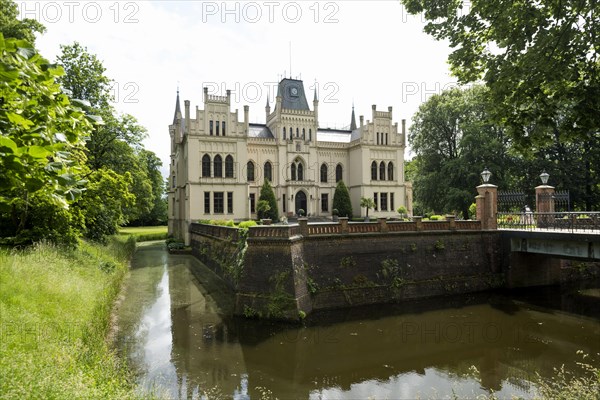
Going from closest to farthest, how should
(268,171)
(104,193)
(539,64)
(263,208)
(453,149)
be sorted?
(539,64) → (104,193) → (263,208) → (268,171) → (453,149)

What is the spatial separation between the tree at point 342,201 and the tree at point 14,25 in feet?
84.2

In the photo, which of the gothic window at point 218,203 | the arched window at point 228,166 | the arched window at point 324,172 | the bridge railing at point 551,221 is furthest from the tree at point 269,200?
the bridge railing at point 551,221

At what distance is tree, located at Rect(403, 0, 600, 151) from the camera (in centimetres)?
766

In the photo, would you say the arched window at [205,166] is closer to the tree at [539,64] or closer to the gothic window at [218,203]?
the gothic window at [218,203]

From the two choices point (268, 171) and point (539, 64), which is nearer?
point (539, 64)

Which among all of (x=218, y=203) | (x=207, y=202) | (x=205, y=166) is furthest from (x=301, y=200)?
(x=205, y=166)

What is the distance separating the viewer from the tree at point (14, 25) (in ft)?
54.6

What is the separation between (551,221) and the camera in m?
17.9

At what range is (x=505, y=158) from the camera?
33.4 meters

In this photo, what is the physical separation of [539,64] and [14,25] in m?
20.8

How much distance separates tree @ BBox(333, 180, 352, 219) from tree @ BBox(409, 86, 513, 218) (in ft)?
24.1

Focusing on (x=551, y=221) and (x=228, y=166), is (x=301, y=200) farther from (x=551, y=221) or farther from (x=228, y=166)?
(x=551, y=221)

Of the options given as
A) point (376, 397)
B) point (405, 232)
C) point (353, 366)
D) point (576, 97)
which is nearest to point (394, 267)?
point (405, 232)

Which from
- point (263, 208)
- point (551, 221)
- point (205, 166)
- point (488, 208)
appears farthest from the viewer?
point (205, 166)
